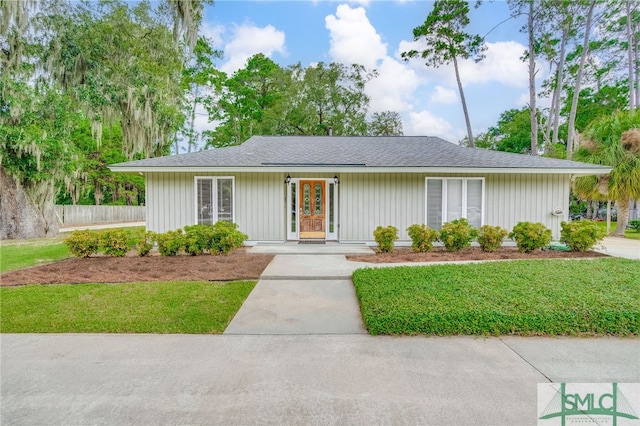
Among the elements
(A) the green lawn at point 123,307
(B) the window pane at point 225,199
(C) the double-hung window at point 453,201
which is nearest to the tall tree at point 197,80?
(B) the window pane at point 225,199

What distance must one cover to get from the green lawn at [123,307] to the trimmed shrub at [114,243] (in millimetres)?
2223

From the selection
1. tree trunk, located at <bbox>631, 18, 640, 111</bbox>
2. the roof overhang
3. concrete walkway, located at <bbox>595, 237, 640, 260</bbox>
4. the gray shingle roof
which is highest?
tree trunk, located at <bbox>631, 18, 640, 111</bbox>

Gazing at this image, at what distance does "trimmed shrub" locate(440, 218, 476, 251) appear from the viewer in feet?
25.4

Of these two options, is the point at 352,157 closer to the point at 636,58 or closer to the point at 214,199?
the point at 214,199

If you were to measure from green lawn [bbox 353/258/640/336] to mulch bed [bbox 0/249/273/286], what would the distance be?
2.46 metres

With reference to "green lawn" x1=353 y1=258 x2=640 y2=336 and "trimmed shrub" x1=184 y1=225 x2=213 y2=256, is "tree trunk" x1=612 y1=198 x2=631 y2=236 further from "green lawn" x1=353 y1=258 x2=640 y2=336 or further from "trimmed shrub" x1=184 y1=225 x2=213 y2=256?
"trimmed shrub" x1=184 y1=225 x2=213 y2=256

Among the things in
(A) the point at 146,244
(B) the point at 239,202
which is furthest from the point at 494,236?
(A) the point at 146,244

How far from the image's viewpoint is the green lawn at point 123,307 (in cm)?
351

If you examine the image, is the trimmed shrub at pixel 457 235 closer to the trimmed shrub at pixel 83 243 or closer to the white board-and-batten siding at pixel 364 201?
the white board-and-batten siding at pixel 364 201

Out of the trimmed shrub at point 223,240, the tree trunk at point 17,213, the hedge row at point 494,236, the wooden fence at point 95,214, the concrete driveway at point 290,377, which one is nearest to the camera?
the concrete driveway at point 290,377

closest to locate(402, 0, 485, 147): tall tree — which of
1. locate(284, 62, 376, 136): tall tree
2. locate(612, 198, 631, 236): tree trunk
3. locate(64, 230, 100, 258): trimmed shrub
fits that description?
locate(284, 62, 376, 136): tall tree

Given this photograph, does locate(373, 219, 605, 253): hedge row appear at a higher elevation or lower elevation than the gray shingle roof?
lower

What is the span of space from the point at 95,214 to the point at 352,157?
62.4ft

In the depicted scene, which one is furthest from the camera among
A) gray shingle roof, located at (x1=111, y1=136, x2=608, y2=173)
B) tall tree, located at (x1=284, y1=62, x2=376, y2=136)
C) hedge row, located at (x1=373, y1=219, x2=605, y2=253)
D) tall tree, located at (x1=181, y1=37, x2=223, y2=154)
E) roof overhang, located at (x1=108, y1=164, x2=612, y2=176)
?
tall tree, located at (x1=181, y1=37, x2=223, y2=154)
